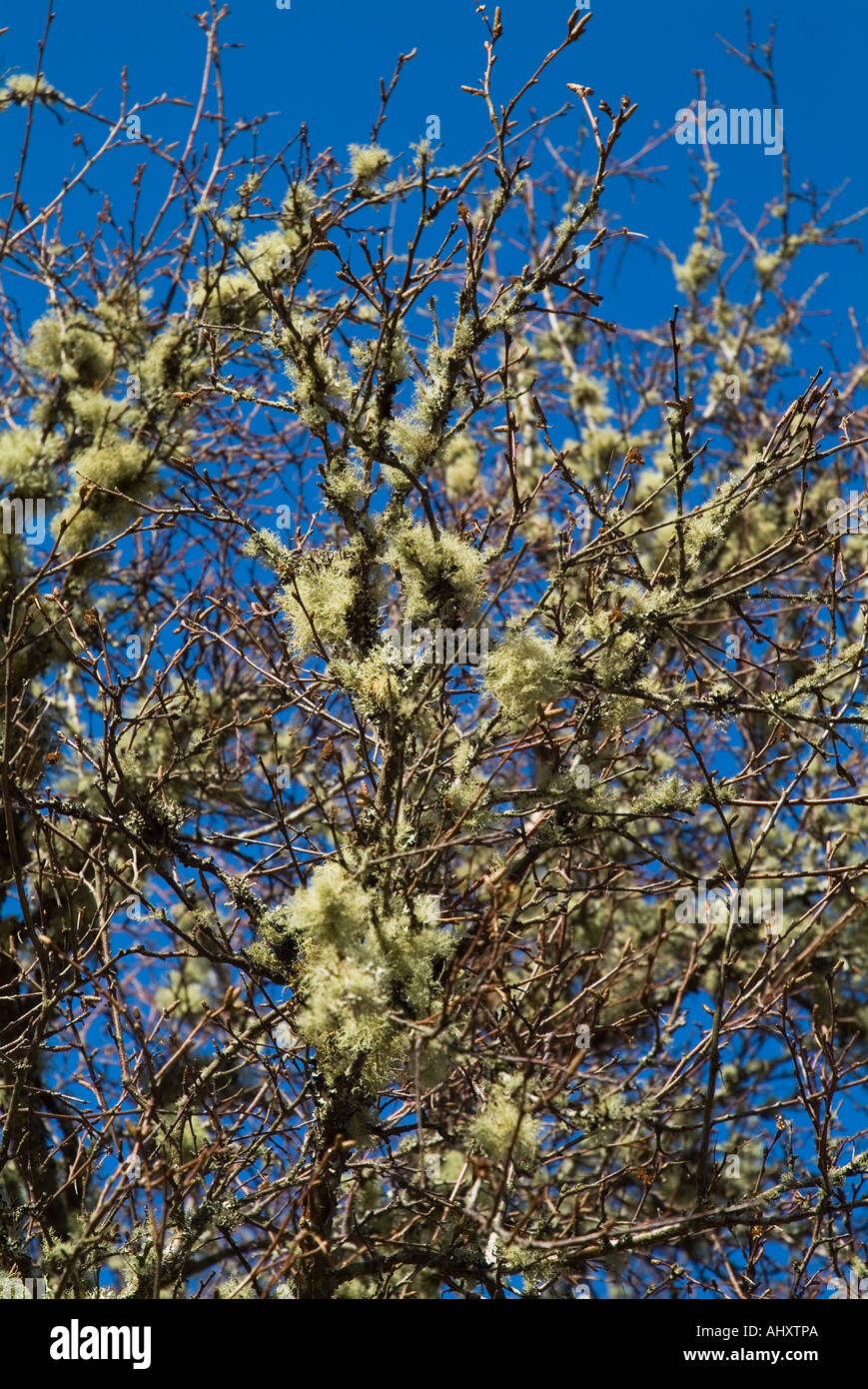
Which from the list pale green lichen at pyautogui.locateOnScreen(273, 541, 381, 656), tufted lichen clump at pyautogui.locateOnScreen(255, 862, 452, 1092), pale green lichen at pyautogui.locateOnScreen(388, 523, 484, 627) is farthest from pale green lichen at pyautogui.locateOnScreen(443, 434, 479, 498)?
tufted lichen clump at pyautogui.locateOnScreen(255, 862, 452, 1092)

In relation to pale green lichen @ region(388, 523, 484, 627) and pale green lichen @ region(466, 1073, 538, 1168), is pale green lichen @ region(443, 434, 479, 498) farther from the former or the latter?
pale green lichen @ region(466, 1073, 538, 1168)

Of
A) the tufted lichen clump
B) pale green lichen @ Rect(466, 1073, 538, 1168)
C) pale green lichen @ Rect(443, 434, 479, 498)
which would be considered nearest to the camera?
the tufted lichen clump

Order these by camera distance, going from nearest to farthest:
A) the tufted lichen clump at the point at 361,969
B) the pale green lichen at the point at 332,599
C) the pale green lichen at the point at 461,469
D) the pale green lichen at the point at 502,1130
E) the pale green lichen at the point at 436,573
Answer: the tufted lichen clump at the point at 361,969, the pale green lichen at the point at 502,1130, the pale green lichen at the point at 436,573, the pale green lichen at the point at 332,599, the pale green lichen at the point at 461,469

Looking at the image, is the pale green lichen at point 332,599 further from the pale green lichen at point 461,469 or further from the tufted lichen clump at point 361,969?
the pale green lichen at point 461,469

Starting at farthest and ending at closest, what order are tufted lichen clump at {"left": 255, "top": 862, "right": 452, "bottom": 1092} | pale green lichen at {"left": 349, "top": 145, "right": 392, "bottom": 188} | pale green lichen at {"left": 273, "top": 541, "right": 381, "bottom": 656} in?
pale green lichen at {"left": 349, "top": 145, "right": 392, "bottom": 188} → pale green lichen at {"left": 273, "top": 541, "right": 381, "bottom": 656} → tufted lichen clump at {"left": 255, "top": 862, "right": 452, "bottom": 1092}

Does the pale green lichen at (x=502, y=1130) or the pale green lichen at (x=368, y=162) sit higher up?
the pale green lichen at (x=368, y=162)

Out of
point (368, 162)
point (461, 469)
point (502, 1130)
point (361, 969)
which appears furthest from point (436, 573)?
point (461, 469)

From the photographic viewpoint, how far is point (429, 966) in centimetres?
297

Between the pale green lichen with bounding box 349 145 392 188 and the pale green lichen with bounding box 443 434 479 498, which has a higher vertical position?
the pale green lichen with bounding box 443 434 479 498

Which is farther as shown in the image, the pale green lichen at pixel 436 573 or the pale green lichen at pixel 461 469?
the pale green lichen at pixel 461 469

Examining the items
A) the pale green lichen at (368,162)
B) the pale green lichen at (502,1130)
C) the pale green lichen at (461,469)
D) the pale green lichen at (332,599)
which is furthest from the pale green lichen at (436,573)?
the pale green lichen at (461,469)

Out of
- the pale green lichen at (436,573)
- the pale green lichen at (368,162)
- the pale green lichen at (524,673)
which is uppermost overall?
the pale green lichen at (368,162)
